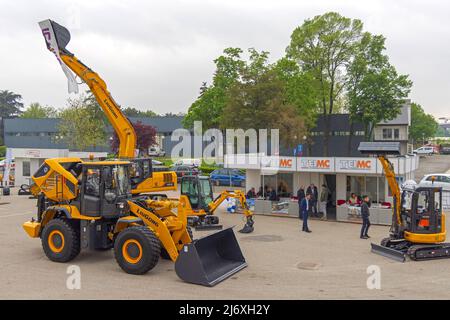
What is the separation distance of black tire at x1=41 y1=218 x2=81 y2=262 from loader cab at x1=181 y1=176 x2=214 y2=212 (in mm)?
7423

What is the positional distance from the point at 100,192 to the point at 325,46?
28.6 metres

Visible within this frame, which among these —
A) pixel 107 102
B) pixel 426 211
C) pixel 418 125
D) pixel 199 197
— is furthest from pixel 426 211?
pixel 418 125

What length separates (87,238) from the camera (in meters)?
12.4

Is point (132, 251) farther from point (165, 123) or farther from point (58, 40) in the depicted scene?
point (165, 123)

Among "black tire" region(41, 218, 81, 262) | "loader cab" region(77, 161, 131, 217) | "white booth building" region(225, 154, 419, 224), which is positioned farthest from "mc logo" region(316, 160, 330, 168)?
"black tire" region(41, 218, 81, 262)

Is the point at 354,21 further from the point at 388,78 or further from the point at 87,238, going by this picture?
the point at 87,238

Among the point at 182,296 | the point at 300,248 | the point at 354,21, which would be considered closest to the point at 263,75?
the point at 354,21

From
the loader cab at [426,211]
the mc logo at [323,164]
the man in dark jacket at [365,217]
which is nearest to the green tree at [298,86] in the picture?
the mc logo at [323,164]

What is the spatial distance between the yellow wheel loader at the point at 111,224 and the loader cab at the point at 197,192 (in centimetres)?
634

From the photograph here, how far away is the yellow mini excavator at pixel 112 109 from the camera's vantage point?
53.3ft

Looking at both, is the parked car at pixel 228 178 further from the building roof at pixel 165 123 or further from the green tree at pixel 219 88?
the building roof at pixel 165 123

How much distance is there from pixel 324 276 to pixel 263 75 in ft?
77.5

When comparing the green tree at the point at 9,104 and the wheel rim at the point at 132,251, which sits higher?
the green tree at the point at 9,104
